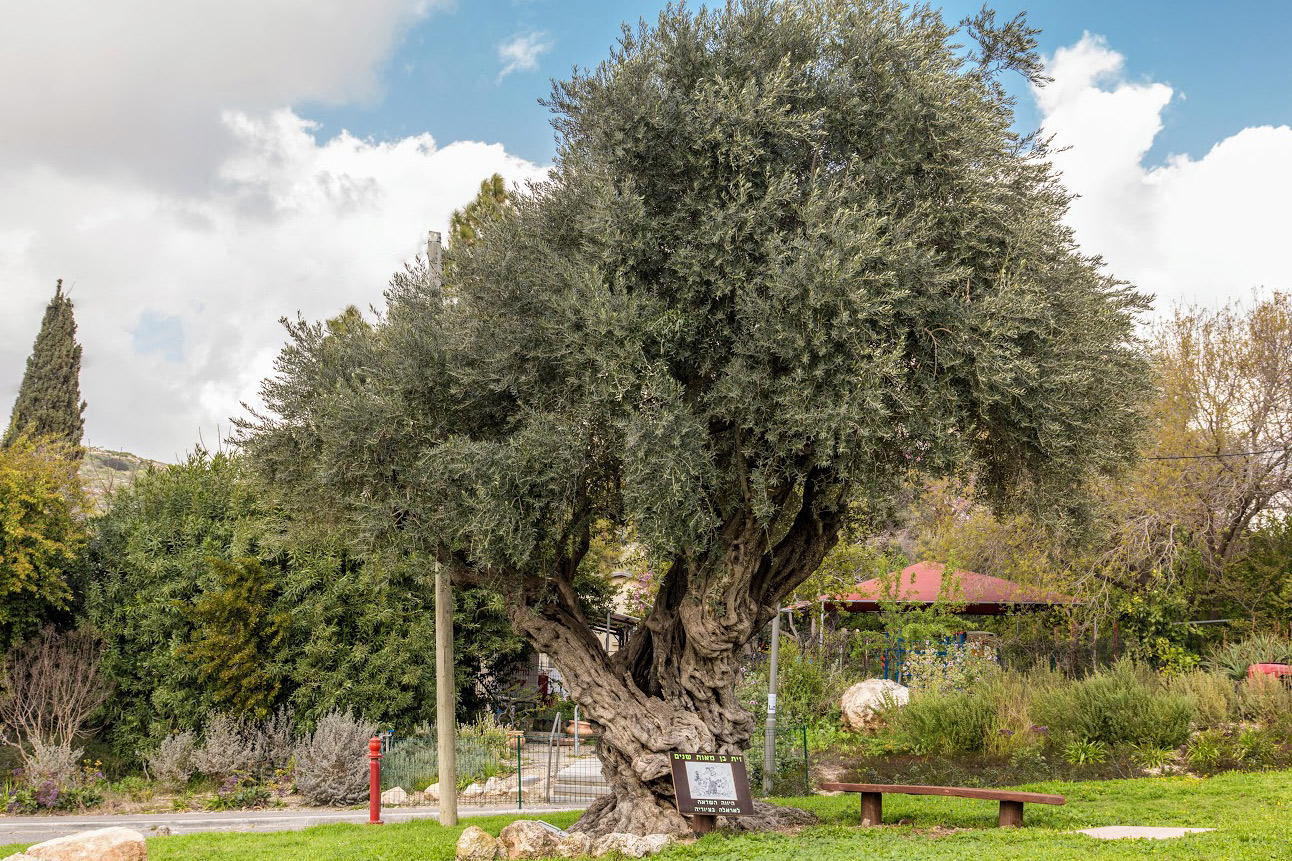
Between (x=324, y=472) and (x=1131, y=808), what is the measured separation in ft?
31.0

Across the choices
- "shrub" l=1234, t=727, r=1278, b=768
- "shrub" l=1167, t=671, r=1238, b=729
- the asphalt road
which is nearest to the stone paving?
"shrub" l=1234, t=727, r=1278, b=768

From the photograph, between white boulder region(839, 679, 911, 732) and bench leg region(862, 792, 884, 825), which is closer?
bench leg region(862, 792, 884, 825)

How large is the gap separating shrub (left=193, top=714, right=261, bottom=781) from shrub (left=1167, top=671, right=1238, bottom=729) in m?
15.4

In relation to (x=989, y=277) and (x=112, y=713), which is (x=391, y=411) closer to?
(x=989, y=277)


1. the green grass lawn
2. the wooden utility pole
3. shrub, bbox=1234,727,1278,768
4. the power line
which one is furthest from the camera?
the power line

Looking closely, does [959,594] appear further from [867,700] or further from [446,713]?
[446,713]

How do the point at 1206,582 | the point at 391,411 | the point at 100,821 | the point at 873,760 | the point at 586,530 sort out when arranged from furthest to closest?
the point at 1206,582
the point at 873,760
the point at 100,821
the point at 586,530
the point at 391,411

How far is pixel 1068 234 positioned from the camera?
9641 millimetres

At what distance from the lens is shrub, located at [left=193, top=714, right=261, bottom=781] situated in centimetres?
1636

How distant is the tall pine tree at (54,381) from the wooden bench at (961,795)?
27.5 m

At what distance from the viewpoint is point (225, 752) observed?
16.5m

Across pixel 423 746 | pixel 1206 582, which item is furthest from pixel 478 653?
pixel 1206 582

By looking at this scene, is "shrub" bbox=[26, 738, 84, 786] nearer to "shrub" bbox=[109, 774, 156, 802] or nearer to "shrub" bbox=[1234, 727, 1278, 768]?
"shrub" bbox=[109, 774, 156, 802]

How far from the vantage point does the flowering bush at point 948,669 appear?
1759 cm
